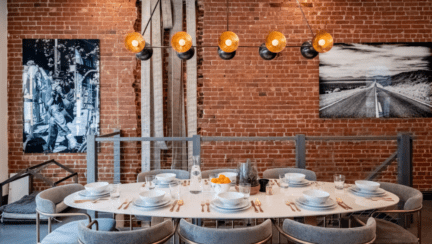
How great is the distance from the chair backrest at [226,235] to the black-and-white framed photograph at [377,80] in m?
3.58

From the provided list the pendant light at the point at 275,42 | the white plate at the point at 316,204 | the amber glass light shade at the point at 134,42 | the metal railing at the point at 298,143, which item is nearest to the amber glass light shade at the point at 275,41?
the pendant light at the point at 275,42

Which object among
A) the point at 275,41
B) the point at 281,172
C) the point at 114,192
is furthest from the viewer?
the point at 281,172

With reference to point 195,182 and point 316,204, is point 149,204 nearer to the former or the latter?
point 195,182

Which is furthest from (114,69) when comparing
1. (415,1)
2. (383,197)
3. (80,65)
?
(415,1)

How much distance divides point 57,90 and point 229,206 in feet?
12.8

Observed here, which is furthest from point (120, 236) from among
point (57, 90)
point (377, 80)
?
point (377, 80)

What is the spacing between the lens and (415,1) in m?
4.74

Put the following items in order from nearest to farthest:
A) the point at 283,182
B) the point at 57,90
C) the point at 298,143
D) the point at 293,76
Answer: the point at 283,182 < the point at 298,143 < the point at 57,90 < the point at 293,76

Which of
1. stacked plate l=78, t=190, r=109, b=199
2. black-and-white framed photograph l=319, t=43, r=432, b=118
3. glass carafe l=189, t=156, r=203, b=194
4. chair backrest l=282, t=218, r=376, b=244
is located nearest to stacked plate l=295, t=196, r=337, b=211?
chair backrest l=282, t=218, r=376, b=244

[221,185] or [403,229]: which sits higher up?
[221,185]

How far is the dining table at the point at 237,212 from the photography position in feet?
6.10

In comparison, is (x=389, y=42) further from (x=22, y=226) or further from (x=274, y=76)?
(x=22, y=226)

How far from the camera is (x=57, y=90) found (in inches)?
183

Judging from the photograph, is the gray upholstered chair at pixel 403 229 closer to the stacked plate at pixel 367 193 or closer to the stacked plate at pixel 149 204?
the stacked plate at pixel 367 193
